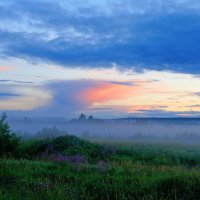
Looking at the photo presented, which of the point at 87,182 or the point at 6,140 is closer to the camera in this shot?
the point at 87,182

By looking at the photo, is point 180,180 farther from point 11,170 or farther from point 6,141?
point 6,141

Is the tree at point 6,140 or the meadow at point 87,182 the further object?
the tree at point 6,140

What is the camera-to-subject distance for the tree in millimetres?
23425

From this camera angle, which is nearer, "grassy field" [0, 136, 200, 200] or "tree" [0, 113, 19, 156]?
"grassy field" [0, 136, 200, 200]

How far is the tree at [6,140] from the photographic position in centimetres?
2342

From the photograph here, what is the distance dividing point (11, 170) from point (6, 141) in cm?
738

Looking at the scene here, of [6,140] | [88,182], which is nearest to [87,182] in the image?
[88,182]

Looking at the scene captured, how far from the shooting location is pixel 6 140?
23.6m

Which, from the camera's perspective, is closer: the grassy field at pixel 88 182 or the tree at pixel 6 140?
the grassy field at pixel 88 182

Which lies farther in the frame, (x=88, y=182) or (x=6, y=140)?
(x=6, y=140)

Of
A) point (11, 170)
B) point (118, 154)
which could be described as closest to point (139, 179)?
point (11, 170)

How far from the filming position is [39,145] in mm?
25672

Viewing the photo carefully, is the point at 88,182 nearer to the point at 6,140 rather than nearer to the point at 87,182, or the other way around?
the point at 87,182

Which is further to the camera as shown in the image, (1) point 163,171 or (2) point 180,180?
(1) point 163,171
